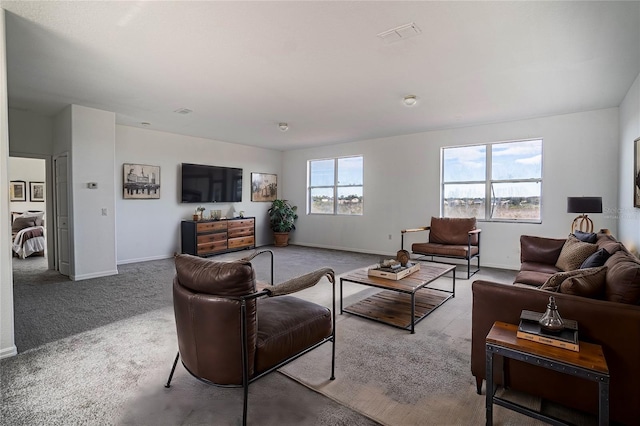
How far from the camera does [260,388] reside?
2.08m

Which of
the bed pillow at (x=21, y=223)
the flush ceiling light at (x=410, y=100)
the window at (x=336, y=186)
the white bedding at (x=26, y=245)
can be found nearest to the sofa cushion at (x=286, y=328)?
A: the flush ceiling light at (x=410, y=100)

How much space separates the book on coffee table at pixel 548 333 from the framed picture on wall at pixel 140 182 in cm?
627

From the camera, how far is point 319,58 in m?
3.04

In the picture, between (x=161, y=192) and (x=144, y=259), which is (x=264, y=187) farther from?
(x=144, y=259)

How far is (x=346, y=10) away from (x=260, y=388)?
101 inches

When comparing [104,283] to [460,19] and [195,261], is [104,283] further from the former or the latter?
[460,19]

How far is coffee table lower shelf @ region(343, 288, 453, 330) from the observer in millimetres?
3215

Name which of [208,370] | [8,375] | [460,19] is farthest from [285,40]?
[8,375]

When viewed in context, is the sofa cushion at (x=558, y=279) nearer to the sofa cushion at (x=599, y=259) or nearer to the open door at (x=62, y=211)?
the sofa cushion at (x=599, y=259)

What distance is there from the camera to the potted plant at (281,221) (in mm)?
8148

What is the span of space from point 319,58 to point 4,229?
2.87m

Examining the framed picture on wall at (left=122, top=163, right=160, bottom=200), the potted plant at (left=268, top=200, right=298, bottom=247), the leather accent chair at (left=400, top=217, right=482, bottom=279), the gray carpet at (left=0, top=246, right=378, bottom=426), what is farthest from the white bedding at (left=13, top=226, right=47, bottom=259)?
the leather accent chair at (left=400, top=217, right=482, bottom=279)

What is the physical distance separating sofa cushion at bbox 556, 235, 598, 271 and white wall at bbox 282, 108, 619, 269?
192cm

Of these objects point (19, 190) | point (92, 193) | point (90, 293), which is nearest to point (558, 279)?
point (90, 293)
